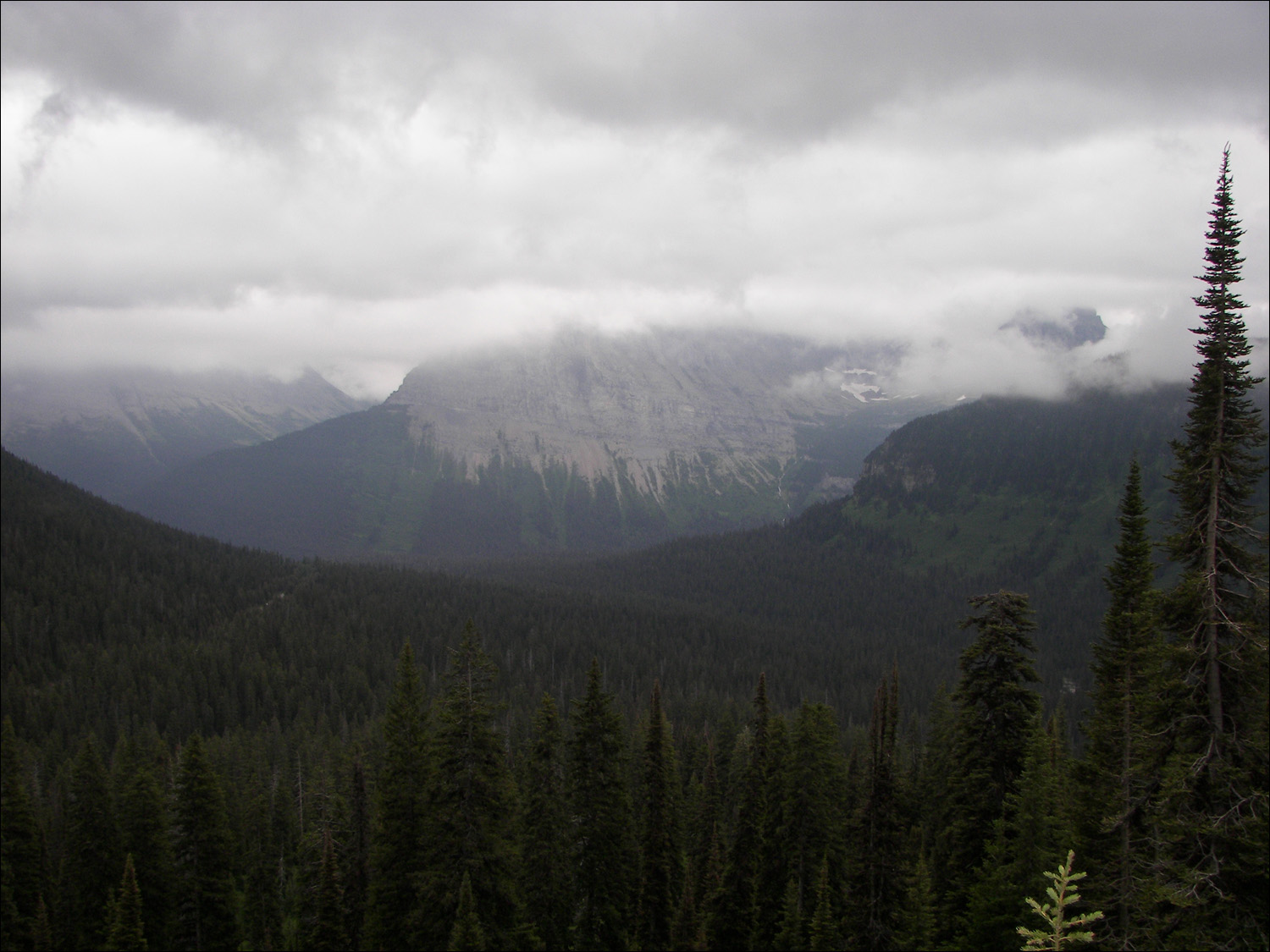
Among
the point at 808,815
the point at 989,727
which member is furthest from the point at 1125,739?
the point at 808,815

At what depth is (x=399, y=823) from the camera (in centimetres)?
3362

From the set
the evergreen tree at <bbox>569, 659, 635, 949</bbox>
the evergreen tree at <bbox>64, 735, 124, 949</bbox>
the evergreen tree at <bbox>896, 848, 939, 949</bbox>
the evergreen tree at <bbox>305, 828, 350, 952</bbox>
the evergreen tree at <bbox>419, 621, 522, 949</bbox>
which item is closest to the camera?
the evergreen tree at <bbox>896, 848, 939, 949</bbox>

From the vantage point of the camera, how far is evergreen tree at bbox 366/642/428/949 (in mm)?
33344

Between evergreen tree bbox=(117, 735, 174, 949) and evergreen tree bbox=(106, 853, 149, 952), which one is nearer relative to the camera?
evergreen tree bbox=(106, 853, 149, 952)

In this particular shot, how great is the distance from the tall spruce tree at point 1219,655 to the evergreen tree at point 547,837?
23.4 metres

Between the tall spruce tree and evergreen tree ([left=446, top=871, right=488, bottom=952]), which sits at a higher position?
the tall spruce tree

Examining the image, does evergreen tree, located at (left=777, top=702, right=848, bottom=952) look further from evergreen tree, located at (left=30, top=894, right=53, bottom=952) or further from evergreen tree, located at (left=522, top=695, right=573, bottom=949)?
evergreen tree, located at (left=30, top=894, right=53, bottom=952)

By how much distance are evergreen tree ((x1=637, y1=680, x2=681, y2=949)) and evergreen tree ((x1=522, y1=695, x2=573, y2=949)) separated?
590 centimetres

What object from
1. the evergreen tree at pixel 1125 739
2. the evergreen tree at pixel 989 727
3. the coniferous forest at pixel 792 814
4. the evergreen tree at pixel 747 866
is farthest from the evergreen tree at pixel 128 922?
the evergreen tree at pixel 1125 739

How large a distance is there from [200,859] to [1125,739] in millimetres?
49371

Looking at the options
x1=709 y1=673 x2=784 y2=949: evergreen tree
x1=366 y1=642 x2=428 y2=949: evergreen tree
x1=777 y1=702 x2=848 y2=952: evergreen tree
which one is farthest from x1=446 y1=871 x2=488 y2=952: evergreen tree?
x1=777 y1=702 x2=848 y2=952: evergreen tree

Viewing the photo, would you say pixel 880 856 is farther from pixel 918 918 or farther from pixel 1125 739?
pixel 1125 739

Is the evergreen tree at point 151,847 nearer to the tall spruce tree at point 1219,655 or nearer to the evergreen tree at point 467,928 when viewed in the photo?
the evergreen tree at point 467,928

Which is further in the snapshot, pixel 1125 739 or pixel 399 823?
pixel 399 823
